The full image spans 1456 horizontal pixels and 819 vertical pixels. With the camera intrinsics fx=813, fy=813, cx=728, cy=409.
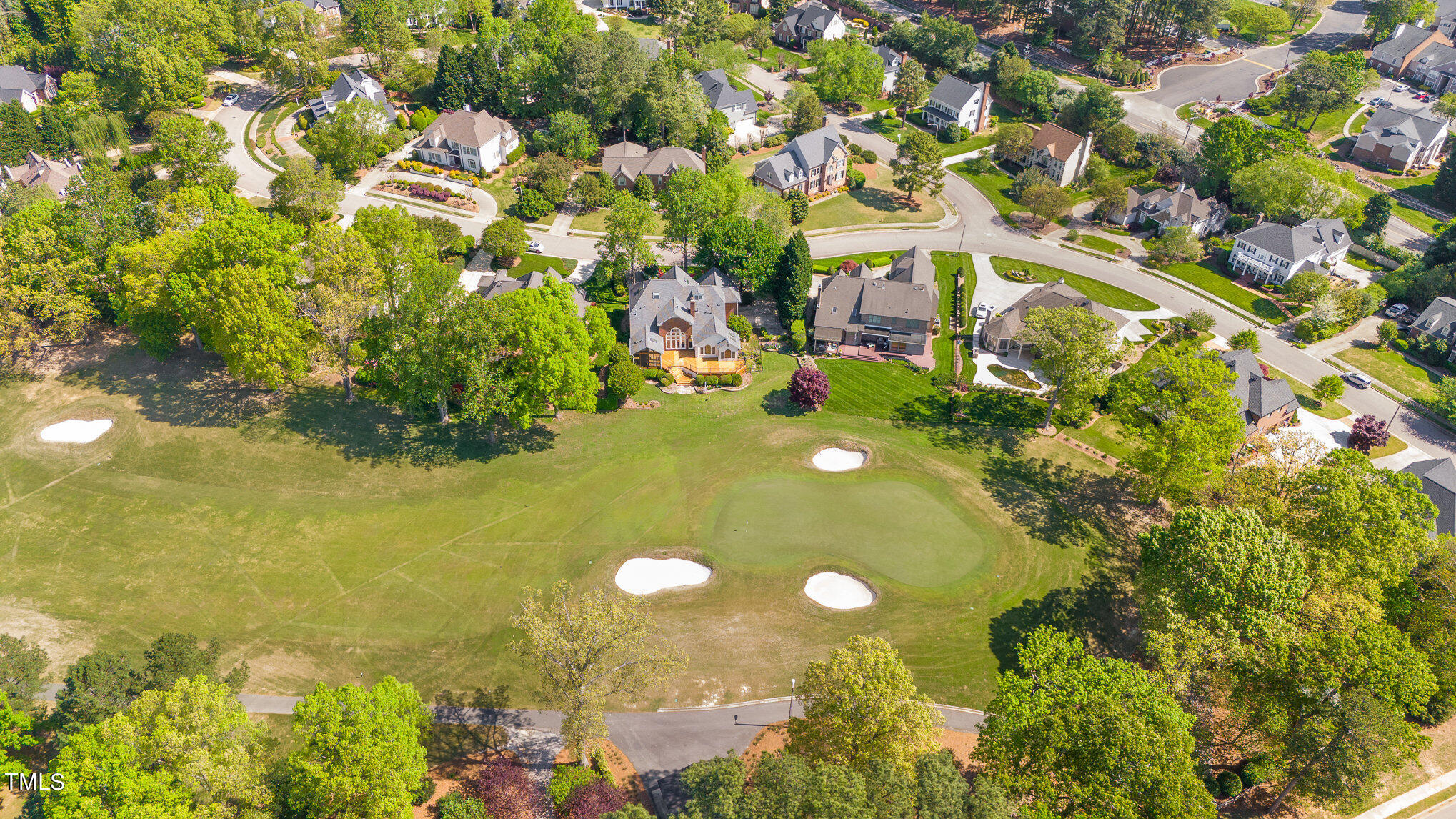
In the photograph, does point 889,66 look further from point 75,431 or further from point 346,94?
point 75,431

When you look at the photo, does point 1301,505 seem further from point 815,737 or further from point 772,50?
point 772,50

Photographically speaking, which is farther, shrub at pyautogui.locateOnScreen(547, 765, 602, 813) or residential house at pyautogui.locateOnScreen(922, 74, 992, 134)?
residential house at pyautogui.locateOnScreen(922, 74, 992, 134)

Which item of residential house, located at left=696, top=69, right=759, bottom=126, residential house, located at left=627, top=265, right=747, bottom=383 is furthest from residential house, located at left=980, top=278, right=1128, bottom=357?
residential house, located at left=696, top=69, right=759, bottom=126

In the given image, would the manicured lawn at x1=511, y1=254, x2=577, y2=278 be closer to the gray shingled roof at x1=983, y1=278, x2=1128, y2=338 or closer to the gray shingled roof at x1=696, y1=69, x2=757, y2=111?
the gray shingled roof at x1=696, y1=69, x2=757, y2=111

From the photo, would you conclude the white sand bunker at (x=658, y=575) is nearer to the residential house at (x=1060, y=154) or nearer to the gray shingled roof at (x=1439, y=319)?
the gray shingled roof at (x=1439, y=319)

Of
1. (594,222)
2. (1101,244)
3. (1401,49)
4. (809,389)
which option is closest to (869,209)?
(1101,244)

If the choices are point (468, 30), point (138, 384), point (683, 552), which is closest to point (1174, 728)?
point (683, 552)
